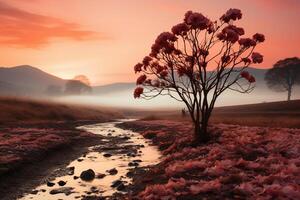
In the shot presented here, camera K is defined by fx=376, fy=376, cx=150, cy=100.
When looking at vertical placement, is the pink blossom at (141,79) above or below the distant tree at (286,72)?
below

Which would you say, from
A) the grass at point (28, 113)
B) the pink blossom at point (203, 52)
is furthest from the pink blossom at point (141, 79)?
the grass at point (28, 113)

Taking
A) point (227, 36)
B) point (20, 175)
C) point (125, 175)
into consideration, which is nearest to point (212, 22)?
point (227, 36)

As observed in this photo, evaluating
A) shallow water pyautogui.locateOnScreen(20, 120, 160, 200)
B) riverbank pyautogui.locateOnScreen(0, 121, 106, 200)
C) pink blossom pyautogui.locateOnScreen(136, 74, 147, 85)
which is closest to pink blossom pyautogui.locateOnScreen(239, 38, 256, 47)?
pink blossom pyautogui.locateOnScreen(136, 74, 147, 85)

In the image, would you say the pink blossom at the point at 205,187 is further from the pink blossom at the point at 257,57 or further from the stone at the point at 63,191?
the pink blossom at the point at 257,57

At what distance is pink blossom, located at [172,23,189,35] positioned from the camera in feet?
85.6

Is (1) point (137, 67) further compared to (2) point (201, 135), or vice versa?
(1) point (137, 67)

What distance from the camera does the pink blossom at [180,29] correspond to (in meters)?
26.1

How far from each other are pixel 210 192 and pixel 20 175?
13.8 m

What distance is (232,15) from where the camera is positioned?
2580 cm

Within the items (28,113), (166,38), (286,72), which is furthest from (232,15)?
(286,72)

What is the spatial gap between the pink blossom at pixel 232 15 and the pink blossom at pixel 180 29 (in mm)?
2702

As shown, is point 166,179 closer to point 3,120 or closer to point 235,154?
point 235,154

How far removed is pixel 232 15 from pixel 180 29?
367 centimetres

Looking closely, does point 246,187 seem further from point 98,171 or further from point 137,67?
point 137,67
